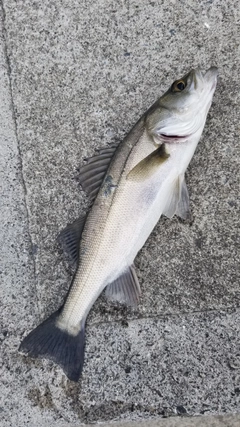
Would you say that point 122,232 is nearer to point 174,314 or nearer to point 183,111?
point 174,314

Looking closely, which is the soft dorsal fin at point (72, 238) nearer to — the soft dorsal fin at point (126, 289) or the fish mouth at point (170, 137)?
the soft dorsal fin at point (126, 289)

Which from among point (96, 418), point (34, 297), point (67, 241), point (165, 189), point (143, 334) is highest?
point (165, 189)

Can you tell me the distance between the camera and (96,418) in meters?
2.56

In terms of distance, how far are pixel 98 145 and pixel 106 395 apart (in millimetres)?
1351

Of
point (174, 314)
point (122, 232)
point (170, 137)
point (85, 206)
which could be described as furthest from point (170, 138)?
point (174, 314)

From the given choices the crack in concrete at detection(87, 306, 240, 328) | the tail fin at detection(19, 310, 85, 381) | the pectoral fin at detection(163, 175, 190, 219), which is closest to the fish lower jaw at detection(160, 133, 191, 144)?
the pectoral fin at detection(163, 175, 190, 219)

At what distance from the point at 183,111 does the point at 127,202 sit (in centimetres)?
52

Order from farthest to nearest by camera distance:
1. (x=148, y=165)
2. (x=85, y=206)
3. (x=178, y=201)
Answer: (x=85, y=206), (x=178, y=201), (x=148, y=165)

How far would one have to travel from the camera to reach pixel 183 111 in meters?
2.38

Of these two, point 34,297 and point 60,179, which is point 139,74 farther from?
point 34,297

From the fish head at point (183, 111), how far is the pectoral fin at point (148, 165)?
8 centimetres

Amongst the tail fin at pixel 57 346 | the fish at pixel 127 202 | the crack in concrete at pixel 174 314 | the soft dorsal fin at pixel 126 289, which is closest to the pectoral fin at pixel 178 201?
the fish at pixel 127 202

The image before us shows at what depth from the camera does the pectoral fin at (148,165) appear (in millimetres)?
2363

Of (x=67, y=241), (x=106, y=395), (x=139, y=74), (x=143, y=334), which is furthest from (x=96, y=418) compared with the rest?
(x=139, y=74)
